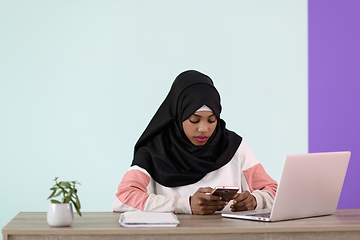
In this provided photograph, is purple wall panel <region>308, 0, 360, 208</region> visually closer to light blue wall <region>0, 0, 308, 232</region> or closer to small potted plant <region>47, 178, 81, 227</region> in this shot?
light blue wall <region>0, 0, 308, 232</region>

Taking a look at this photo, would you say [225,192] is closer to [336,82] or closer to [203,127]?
[203,127]

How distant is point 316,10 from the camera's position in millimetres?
4238

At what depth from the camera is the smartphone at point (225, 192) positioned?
1797mm

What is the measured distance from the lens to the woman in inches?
86.5

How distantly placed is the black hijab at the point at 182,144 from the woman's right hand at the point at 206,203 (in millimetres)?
311

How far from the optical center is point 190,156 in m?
2.26

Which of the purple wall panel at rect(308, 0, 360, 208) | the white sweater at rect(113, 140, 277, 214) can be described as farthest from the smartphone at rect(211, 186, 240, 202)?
the purple wall panel at rect(308, 0, 360, 208)

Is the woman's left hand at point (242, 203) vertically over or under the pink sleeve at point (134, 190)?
under

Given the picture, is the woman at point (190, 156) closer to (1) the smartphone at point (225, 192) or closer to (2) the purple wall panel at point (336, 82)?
(1) the smartphone at point (225, 192)

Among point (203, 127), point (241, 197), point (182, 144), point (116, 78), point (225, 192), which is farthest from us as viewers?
point (116, 78)

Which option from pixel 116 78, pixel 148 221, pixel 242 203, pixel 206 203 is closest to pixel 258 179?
pixel 242 203

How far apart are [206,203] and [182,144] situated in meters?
0.48

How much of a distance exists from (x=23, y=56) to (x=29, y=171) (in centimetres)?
102

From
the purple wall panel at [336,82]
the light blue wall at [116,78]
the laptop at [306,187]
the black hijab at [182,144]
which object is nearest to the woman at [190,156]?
the black hijab at [182,144]
